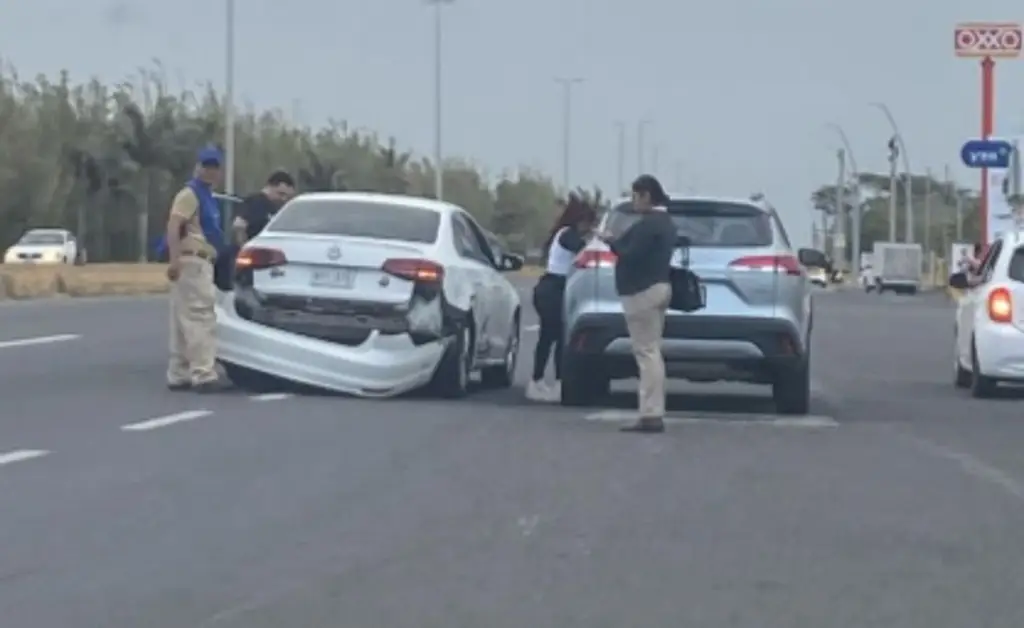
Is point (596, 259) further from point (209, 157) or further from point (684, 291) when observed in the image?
point (209, 157)

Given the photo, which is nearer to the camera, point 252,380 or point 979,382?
point 252,380

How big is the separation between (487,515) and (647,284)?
196 inches

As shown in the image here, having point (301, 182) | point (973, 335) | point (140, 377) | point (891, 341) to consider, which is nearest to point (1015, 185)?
point (891, 341)

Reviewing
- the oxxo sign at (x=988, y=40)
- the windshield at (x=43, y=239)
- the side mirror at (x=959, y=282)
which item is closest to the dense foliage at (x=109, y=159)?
the windshield at (x=43, y=239)

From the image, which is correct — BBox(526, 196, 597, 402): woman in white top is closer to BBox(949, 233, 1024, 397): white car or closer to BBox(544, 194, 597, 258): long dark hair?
BBox(544, 194, 597, 258): long dark hair

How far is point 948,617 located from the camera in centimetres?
923

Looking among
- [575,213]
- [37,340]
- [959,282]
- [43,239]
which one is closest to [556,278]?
[575,213]

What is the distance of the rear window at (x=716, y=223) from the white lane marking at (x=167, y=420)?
136 inches

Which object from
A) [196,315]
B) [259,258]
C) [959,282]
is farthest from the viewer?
[959,282]

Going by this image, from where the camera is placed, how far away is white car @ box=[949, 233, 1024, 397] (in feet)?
71.3

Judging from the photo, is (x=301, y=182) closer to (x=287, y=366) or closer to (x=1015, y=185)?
(x=1015, y=185)

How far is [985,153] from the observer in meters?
50.1

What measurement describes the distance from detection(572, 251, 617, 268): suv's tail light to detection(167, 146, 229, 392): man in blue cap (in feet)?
9.51

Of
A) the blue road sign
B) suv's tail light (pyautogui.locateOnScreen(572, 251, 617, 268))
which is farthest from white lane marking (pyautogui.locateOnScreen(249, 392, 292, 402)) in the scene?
the blue road sign
